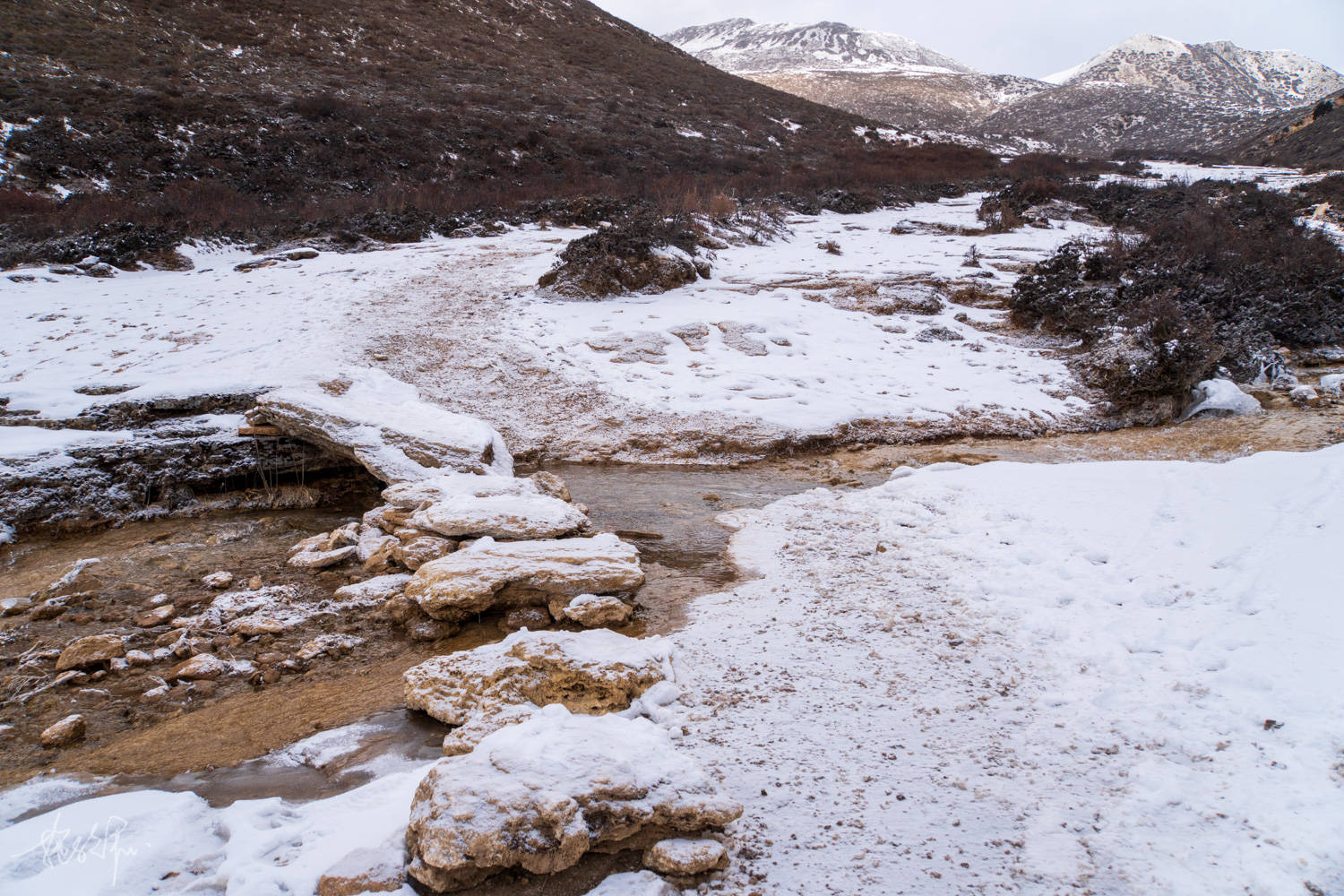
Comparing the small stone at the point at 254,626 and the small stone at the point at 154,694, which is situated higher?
the small stone at the point at 254,626

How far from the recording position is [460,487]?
513 cm

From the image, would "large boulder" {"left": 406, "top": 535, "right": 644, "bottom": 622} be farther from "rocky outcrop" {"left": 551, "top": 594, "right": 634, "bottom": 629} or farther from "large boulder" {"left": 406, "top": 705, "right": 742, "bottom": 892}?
"large boulder" {"left": 406, "top": 705, "right": 742, "bottom": 892}

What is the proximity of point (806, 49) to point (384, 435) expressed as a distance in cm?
9470

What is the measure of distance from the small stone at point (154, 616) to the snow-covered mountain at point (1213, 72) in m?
79.6

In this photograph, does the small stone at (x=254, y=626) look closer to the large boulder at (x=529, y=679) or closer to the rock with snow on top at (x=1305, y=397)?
the large boulder at (x=529, y=679)

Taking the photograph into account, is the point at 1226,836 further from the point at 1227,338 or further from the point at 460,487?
the point at 1227,338

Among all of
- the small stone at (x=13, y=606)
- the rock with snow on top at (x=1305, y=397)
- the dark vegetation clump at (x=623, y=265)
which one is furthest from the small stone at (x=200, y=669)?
the rock with snow on top at (x=1305, y=397)

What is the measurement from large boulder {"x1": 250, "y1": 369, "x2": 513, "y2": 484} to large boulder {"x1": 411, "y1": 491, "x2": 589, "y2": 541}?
0.99 m

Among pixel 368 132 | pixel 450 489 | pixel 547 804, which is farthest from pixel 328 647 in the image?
pixel 368 132

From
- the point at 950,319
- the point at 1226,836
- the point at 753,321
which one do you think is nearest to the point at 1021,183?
the point at 950,319

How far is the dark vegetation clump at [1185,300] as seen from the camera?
25.5 ft

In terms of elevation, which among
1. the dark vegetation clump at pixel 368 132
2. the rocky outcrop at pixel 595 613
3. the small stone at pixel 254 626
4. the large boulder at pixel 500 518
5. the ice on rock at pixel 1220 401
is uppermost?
the dark vegetation clump at pixel 368 132

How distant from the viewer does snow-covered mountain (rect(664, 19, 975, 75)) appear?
2948 inches

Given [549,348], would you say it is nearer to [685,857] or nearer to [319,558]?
[319,558]
